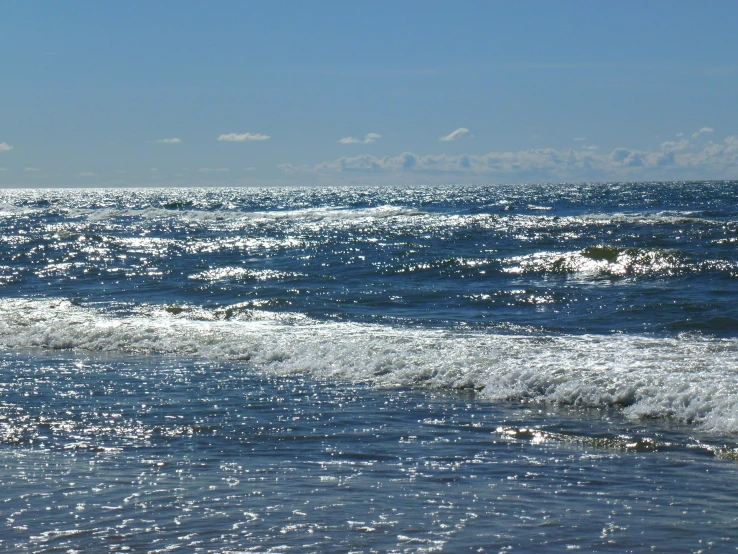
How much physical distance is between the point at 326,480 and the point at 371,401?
10.7 ft

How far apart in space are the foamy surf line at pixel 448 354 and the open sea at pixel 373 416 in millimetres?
56

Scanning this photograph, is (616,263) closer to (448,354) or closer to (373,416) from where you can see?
(448,354)

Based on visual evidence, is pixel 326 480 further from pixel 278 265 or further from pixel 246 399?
pixel 278 265

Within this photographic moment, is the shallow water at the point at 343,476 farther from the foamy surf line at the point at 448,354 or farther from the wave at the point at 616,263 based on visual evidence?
the wave at the point at 616,263

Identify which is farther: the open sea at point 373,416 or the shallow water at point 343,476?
the open sea at point 373,416

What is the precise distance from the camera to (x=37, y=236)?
44406mm

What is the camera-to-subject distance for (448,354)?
40.4 ft

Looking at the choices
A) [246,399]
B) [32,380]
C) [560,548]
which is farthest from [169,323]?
[560,548]

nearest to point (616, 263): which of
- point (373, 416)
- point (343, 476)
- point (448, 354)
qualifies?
point (448, 354)

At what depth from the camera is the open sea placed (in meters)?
5.48

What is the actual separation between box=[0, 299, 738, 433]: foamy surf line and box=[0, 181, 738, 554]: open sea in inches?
2.2

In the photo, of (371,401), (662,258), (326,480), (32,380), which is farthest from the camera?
(662,258)

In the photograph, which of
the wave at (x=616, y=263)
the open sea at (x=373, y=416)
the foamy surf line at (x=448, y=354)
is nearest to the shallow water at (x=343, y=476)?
the open sea at (x=373, y=416)

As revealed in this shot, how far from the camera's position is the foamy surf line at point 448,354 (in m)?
9.53
